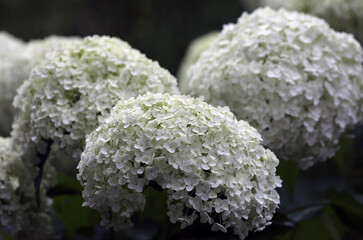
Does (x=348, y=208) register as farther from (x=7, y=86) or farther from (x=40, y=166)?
(x=7, y=86)

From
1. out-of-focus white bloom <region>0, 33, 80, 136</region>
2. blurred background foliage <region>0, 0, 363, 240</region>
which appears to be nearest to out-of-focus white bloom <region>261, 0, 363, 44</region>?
blurred background foliage <region>0, 0, 363, 240</region>

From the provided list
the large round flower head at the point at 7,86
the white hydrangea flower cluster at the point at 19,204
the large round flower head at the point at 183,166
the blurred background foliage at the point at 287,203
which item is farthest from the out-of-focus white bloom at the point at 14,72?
the large round flower head at the point at 183,166

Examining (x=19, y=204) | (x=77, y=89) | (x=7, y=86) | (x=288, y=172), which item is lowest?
(x=19, y=204)

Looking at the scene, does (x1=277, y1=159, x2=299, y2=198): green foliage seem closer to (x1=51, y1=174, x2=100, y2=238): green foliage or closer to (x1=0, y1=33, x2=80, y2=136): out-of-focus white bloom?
(x1=51, y1=174, x2=100, y2=238): green foliage

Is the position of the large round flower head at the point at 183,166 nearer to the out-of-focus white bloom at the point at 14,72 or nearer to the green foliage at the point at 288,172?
the green foliage at the point at 288,172

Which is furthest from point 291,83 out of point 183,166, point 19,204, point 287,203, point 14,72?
point 14,72
